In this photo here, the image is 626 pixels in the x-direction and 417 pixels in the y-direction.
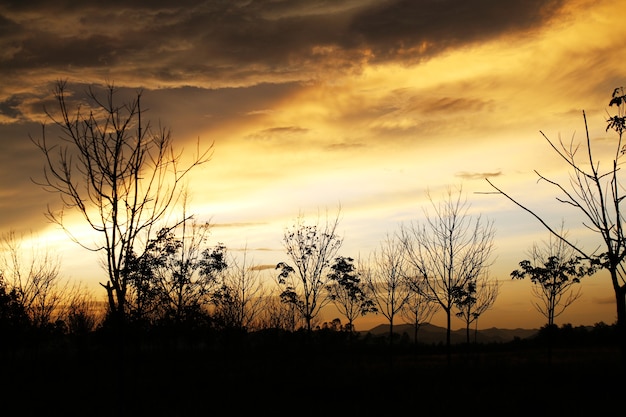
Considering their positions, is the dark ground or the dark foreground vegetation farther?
the dark foreground vegetation

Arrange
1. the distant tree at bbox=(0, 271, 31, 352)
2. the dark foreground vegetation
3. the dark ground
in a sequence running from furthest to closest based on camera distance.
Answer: the distant tree at bbox=(0, 271, 31, 352) < the dark foreground vegetation < the dark ground

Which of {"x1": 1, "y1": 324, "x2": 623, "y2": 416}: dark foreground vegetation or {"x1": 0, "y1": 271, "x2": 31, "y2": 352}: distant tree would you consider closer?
{"x1": 1, "y1": 324, "x2": 623, "y2": 416}: dark foreground vegetation

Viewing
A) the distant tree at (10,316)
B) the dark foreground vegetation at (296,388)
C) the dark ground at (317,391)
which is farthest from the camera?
the distant tree at (10,316)

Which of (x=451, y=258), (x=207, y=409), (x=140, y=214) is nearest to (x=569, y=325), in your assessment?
(x=451, y=258)

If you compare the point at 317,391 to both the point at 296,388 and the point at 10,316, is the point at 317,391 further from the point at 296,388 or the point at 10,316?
the point at 10,316

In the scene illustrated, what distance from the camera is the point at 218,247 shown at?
26156 millimetres

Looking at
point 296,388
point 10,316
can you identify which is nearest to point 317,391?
point 296,388

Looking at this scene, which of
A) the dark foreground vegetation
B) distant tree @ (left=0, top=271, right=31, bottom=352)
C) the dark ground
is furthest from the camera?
distant tree @ (left=0, top=271, right=31, bottom=352)

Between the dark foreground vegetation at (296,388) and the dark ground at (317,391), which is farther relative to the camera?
the dark foreground vegetation at (296,388)

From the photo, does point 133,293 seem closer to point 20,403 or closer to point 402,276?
point 20,403

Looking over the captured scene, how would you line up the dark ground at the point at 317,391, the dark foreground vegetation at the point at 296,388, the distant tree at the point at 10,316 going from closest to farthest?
the dark ground at the point at 317,391 < the dark foreground vegetation at the point at 296,388 < the distant tree at the point at 10,316

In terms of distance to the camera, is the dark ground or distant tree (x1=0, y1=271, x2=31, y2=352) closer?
the dark ground

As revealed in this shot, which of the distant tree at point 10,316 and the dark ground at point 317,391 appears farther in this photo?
the distant tree at point 10,316

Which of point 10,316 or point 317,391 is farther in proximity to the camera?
point 10,316
